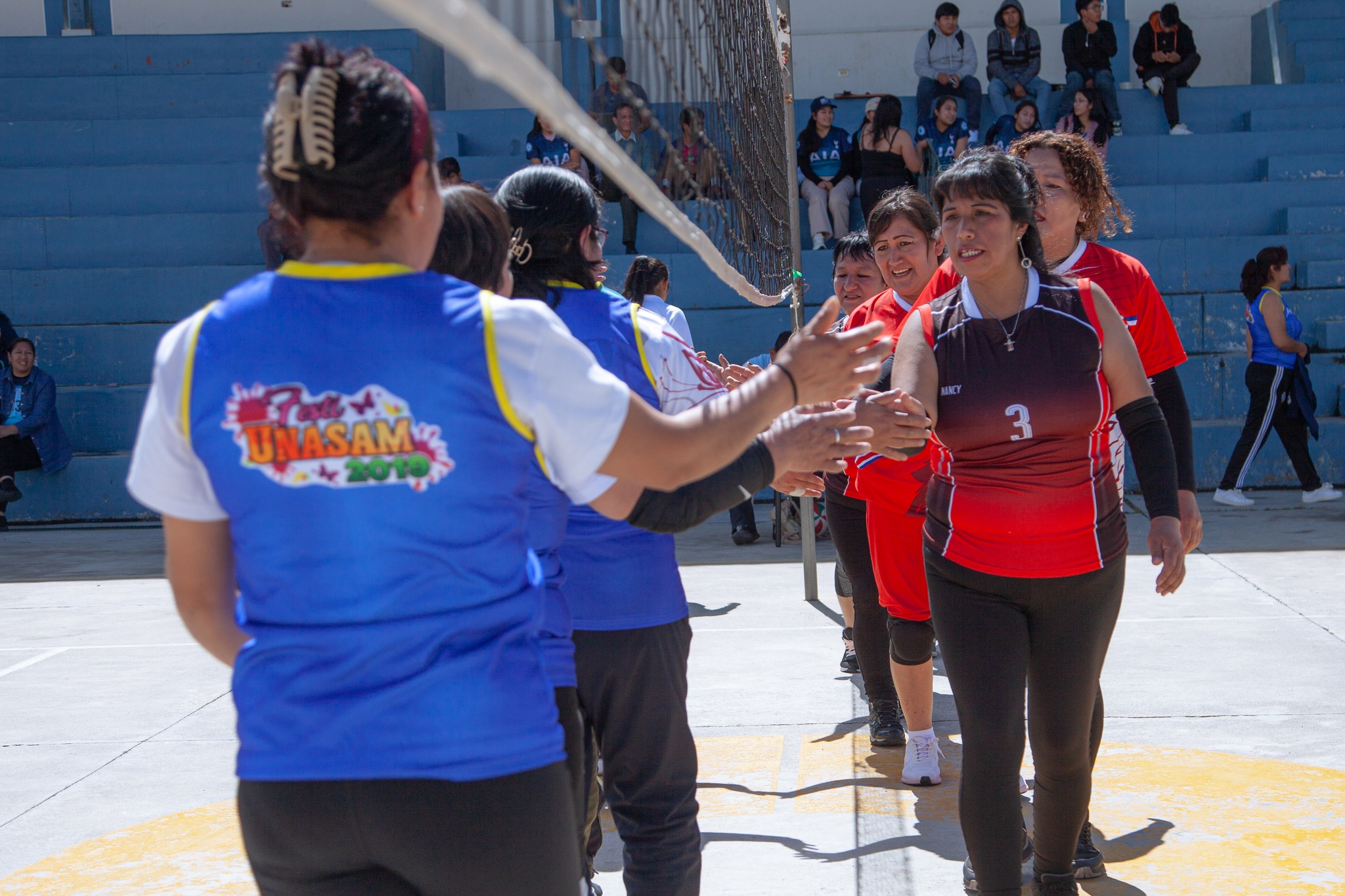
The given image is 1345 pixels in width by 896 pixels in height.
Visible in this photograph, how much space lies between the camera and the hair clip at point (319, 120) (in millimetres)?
1500

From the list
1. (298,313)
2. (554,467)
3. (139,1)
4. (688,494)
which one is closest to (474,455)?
(554,467)

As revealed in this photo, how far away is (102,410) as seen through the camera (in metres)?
11.8

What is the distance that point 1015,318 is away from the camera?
3.00 metres

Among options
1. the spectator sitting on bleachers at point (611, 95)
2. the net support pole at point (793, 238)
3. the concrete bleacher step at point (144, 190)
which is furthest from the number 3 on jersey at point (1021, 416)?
the concrete bleacher step at point (144, 190)

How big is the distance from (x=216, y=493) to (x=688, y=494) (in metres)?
0.82

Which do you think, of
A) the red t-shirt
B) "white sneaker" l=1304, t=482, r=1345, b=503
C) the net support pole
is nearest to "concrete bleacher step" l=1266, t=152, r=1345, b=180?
"white sneaker" l=1304, t=482, r=1345, b=503

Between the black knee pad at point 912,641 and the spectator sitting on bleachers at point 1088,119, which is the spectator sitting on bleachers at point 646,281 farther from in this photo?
the spectator sitting on bleachers at point 1088,119

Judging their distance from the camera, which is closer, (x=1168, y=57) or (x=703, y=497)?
(x=703, y=497)

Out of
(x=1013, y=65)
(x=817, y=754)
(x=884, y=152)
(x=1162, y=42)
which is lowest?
(x=817, y=754)

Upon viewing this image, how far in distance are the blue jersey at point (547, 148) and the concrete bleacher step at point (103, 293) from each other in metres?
3.03

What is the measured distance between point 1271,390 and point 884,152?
165 inches

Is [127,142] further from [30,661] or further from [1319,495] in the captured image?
[1319,495]

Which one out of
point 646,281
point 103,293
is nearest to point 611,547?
point 646,281

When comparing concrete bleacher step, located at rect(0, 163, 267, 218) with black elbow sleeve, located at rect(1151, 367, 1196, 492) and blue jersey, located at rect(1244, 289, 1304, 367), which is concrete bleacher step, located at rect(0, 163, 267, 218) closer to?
blue jersey, located at rect(1244, 289, 1304, 367)
